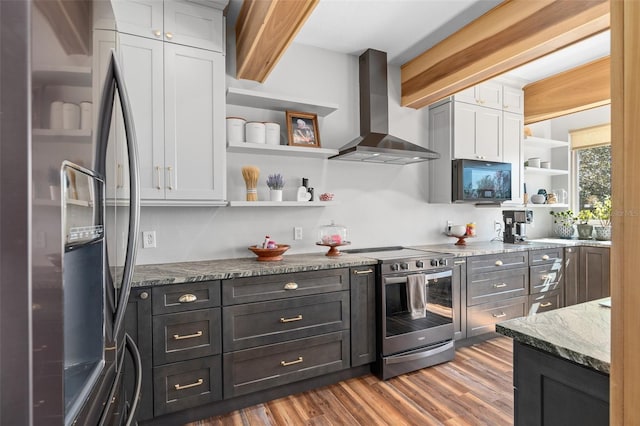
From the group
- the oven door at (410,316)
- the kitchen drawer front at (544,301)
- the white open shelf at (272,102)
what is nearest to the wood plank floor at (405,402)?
the oven door at (410,316)

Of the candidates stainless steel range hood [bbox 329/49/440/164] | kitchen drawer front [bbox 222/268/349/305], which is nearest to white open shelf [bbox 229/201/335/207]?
stainless steel range hood [bbox 329/49/440/164]

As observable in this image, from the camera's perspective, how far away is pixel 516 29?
232cm

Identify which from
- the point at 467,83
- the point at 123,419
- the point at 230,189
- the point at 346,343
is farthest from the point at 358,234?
the point at 123,419

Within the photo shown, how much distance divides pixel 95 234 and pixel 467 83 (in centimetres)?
309

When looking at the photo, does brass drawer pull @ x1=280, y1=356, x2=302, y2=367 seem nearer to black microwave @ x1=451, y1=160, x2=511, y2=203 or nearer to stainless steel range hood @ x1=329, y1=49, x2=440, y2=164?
stainless steel range hood @ x1=329, y1=49, x2=440, y2=164

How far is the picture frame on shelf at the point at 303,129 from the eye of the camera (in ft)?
9.39

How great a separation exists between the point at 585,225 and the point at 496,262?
2172 millimetres

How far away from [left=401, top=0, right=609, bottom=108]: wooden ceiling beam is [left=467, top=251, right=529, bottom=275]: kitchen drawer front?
5.38 feet

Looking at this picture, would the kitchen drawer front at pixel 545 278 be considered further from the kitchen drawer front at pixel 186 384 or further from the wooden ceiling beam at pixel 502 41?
the kitchen drawer front at pixel 186 384

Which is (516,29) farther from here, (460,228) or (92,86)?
(92,86)

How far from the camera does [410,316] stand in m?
2.71

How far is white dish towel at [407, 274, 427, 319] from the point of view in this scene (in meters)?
2.70

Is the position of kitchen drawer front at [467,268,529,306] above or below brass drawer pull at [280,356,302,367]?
above

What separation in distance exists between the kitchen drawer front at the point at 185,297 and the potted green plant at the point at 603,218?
4.87 metres
